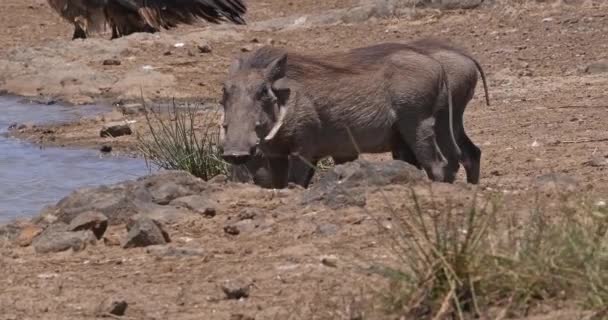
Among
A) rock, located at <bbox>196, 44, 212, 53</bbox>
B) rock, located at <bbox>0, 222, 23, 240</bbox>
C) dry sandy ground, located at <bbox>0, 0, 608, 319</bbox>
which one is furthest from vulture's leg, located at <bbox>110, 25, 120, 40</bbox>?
rock, located at <bbox>0, 222, 23, 240</bbox>

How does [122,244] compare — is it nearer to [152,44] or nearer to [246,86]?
[246,86]

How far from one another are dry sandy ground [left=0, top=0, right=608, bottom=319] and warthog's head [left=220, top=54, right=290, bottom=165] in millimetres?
546

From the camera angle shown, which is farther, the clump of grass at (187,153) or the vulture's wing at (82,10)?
the vulture's wing at (82,10)

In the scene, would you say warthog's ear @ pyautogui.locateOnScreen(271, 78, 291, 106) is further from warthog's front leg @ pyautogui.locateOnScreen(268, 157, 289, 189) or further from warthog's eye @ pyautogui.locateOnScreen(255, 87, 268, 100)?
warthog's front leg @ pyautogui.locateOnScreen(268, 157, 289, 189)

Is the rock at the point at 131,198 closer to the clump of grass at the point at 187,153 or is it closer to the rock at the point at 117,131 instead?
the clump of grass at the point at 187,153

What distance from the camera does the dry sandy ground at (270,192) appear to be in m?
5.49

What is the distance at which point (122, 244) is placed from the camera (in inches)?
251

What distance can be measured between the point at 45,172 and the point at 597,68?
456 centimetres

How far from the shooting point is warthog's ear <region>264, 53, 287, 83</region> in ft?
25.2

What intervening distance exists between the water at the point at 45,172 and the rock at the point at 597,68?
3.86 metres

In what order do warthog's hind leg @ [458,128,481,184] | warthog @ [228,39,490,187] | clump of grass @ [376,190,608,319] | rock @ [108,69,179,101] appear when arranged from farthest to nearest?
rock @ [108,69,179,101], warthog's hind leg @ [458,128,481,184], warthog @ [228,39,490,187], clump of grass @ [376,190,608,319]

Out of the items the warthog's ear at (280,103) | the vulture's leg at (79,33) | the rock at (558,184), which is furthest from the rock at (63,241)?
the vulture's leg at (79,33)

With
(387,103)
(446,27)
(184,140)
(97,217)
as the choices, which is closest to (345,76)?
(387,103)

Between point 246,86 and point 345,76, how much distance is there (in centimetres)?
79
